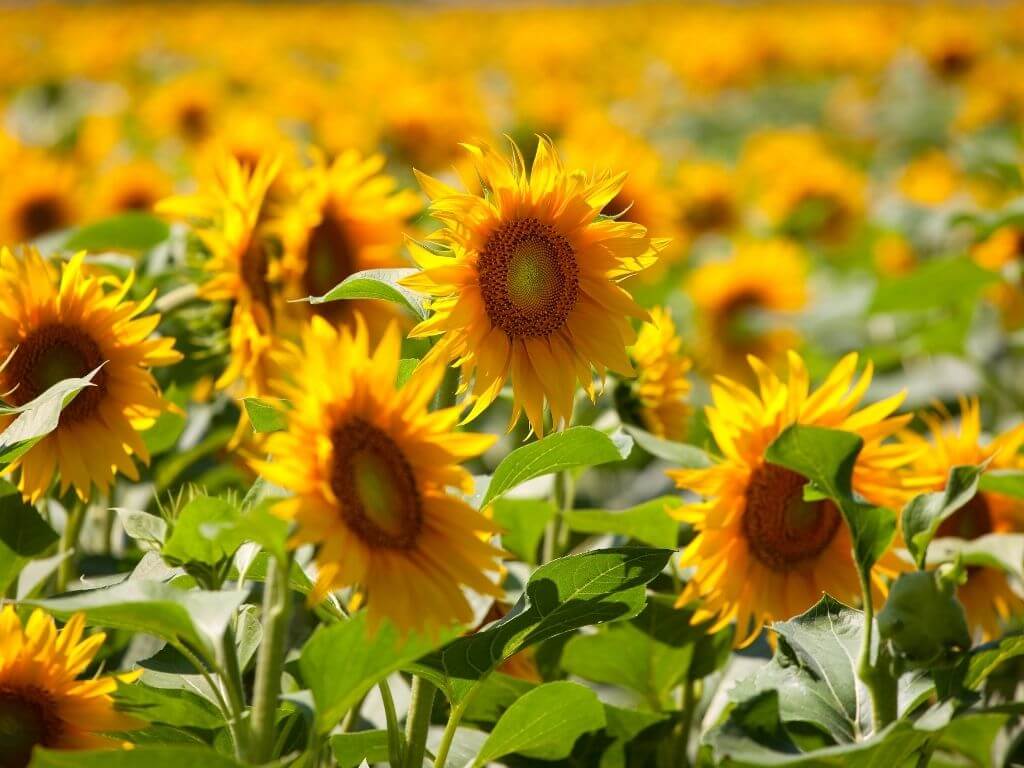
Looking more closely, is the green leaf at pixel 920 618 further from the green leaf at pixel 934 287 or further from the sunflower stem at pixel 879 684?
the green leaf at pixel 934 287

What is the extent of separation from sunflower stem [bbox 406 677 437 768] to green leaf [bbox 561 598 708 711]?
1.05 feet

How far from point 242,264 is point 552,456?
1.80 feet

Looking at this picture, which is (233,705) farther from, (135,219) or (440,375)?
(135,219)

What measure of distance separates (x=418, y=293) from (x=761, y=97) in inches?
177

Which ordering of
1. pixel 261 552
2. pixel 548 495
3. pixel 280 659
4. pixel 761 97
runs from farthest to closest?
pixel 761 97, pixel 548 495, pixel 261 552, pixel 280 659

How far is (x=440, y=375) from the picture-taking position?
947 mm

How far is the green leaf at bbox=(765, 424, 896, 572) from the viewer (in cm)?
114

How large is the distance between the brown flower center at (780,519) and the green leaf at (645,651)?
5.0 inches

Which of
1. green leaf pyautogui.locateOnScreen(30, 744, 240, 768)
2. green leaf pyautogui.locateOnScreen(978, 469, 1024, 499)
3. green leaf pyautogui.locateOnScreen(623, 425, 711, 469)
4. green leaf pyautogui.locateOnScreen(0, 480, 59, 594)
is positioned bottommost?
green leaf pyautogui.locateOnScreen(30, 744, 240, 768)

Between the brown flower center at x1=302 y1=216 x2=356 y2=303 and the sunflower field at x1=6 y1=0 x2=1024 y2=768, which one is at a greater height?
the brown flower center at x1=302 y1=216 x2=356 y2=303

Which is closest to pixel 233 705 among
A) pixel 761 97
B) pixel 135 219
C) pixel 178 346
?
pixel 178 346

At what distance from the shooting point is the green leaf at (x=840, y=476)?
1.14 metres

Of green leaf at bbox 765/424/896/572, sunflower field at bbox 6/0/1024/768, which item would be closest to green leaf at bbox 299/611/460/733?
sunflower field at bbox 6/0/1024/768

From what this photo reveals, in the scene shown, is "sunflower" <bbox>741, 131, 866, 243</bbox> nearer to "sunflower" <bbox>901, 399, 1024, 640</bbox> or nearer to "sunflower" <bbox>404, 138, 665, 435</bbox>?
"sunflower" <bbox>901, 399, 1024, 640</bbox>
